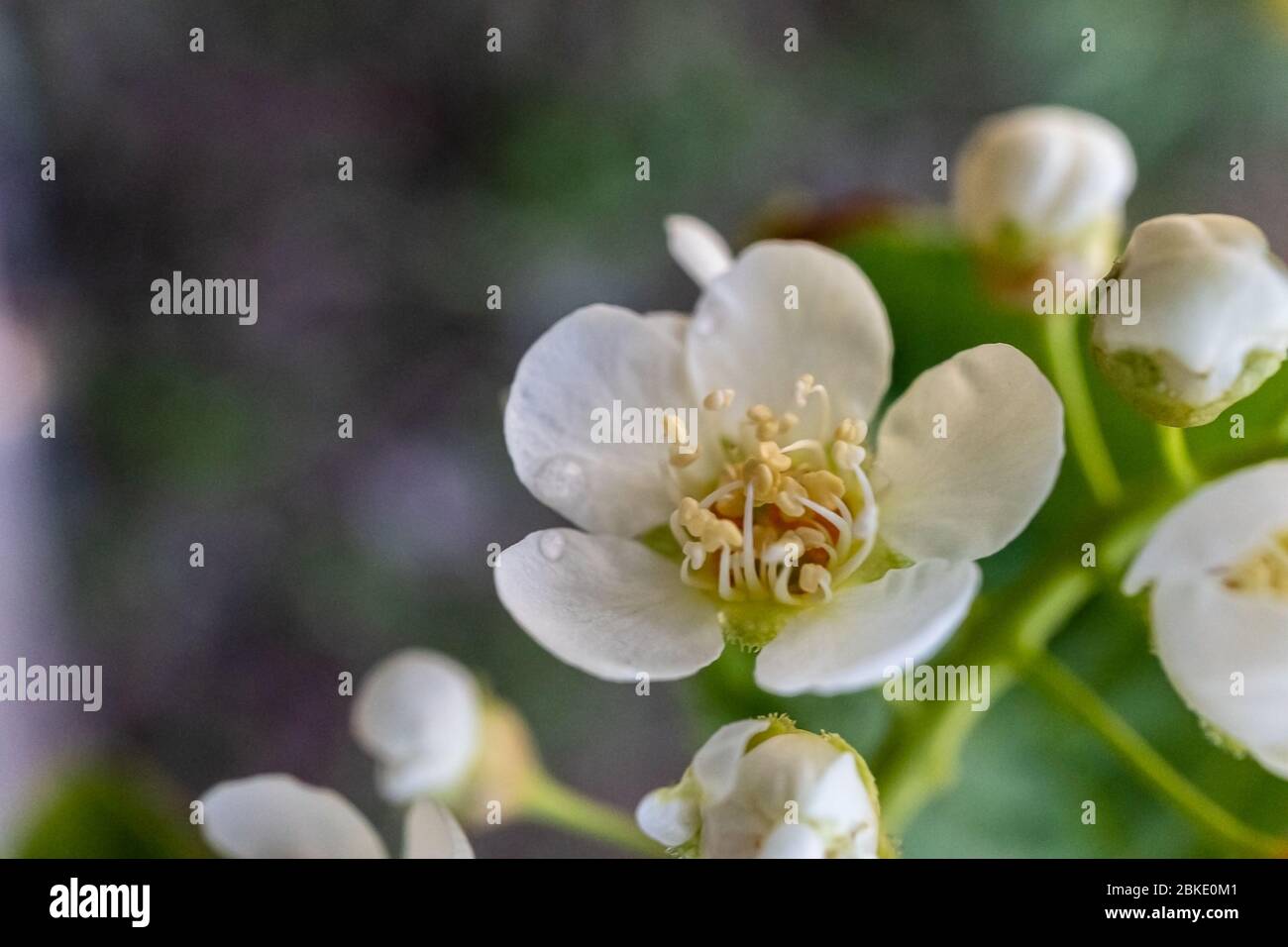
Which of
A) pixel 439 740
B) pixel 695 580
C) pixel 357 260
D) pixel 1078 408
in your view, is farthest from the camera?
pixel 357 260

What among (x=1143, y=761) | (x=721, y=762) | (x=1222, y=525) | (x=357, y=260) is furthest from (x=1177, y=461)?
(x=357, y=260)

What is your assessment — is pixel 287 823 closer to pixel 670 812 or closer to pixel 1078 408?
pixel 670 812

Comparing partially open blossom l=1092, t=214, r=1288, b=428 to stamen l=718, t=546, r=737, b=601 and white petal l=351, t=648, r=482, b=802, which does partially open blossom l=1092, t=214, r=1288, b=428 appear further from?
white petal l=351, t=648, r=482, b=802

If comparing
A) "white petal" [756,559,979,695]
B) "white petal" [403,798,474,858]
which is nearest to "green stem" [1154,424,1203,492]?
"white petal" [756,559,979,695]

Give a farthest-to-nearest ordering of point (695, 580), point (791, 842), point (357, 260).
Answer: point (357, 260) < point (695, 580) < point (791, 842)

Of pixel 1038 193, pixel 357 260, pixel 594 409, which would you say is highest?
pixel 357 260
